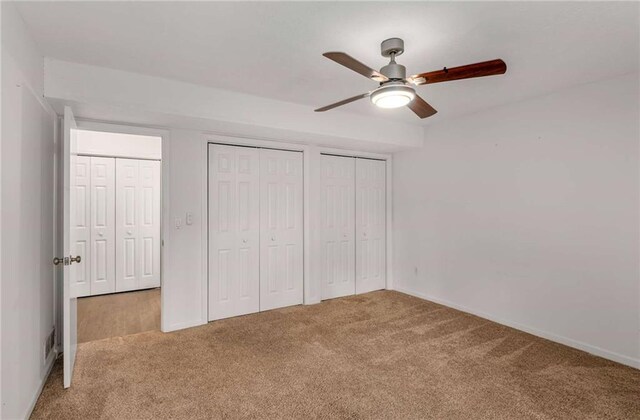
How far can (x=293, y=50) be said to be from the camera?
2.30 metres

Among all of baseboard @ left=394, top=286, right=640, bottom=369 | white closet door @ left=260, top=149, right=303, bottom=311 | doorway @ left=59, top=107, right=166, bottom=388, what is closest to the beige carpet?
doorway @ left=59, top=107, right=166, bottom=388

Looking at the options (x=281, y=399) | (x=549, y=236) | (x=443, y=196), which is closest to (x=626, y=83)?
(x=549, y=236)

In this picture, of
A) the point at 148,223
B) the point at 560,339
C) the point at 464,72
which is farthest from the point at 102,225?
the point at 560,339

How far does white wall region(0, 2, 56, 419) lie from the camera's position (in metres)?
1.65

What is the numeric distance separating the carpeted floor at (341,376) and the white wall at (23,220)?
37cm

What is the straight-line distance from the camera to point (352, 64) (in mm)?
1742

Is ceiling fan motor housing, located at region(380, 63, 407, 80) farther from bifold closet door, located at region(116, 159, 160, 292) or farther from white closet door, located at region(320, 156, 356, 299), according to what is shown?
bifold closet door, located at region(116, 159, 160, 292)

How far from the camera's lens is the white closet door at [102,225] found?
4.53 metres

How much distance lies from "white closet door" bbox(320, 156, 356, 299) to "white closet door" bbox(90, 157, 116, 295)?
9.70ft

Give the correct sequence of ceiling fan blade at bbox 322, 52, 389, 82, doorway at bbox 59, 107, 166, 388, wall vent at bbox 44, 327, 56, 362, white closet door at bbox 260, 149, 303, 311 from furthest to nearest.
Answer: doorway at bbox 59, 107, 166, 388
white closet door at bbox 260, 149, 303, 311
wall vent at bbox 44, 327, 56, 362
ceiling fan blade at bbox 322, 52, 389, 82

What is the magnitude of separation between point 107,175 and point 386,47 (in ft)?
13.9

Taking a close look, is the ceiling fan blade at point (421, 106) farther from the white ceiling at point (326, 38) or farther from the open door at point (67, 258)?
the open door at point (67, 258)

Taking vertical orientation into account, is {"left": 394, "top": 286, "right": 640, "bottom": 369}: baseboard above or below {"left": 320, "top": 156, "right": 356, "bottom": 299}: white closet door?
below

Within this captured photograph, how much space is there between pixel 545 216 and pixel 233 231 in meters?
3.21
